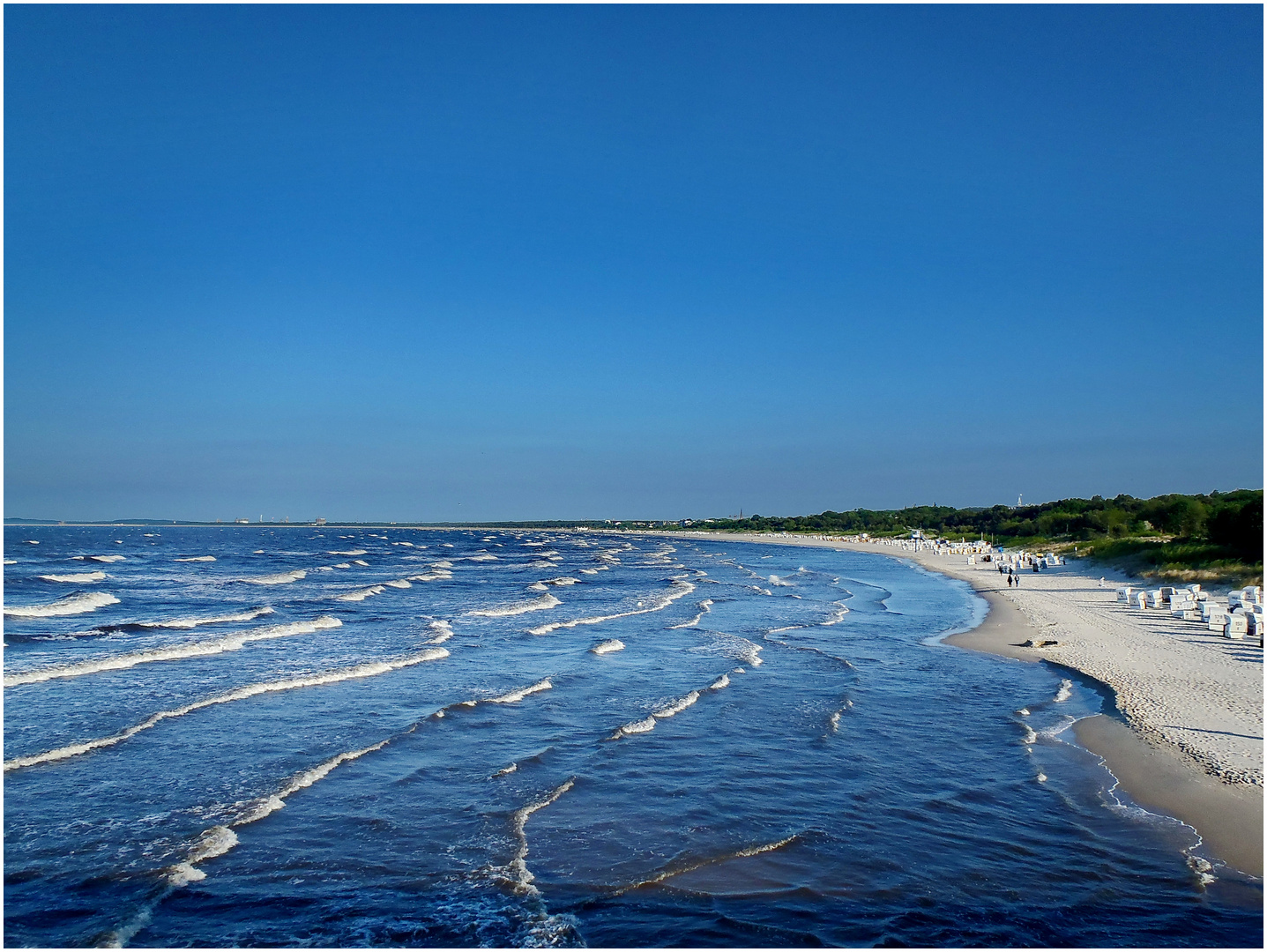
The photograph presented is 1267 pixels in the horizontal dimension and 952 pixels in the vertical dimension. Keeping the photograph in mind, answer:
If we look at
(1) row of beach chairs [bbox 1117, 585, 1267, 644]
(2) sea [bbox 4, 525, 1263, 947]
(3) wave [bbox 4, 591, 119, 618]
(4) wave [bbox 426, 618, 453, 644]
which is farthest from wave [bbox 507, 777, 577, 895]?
(3) wave [bbox 4, 591, 119, 618]

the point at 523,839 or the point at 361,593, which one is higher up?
the point at 523,839

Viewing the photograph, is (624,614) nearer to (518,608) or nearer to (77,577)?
(518,608)

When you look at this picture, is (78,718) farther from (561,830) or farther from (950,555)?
(950,555)

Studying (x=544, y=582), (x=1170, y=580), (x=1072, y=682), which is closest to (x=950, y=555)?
(x=1170, y=580)

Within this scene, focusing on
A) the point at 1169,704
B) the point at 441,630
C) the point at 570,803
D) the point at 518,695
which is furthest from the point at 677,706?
the point at 441,630

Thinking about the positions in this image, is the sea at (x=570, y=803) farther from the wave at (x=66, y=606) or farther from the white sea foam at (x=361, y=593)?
the white sea foam at (x=361, y=593)

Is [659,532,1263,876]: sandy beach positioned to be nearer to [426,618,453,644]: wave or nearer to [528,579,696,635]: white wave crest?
[528,579,696,635]: white wave crest
